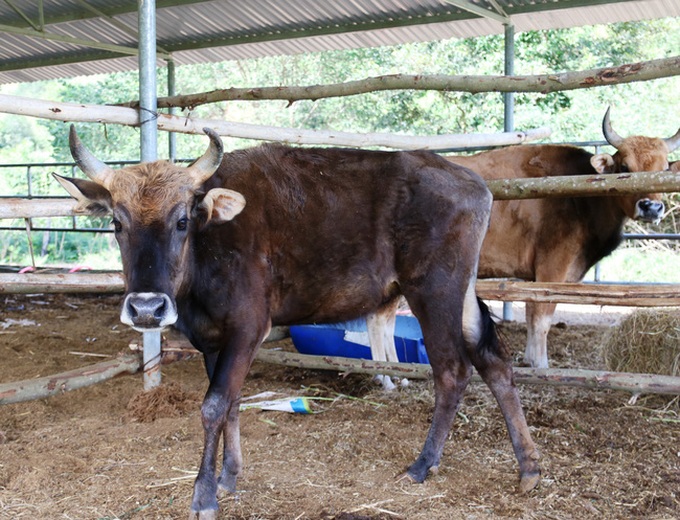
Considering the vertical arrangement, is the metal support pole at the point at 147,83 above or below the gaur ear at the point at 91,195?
above

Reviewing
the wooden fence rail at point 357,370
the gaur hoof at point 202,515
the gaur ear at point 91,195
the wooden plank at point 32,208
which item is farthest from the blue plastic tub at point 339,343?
the gaur hoof at point 202,515

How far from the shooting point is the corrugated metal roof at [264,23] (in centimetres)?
909

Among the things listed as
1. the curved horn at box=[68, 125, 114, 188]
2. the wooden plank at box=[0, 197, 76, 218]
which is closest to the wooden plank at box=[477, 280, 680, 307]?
the curved horn at box=[68, 125, 114, 188]

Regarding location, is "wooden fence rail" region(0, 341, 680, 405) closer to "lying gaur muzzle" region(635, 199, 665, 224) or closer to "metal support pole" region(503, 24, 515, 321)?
"lying gaur muzzle" region(635, 199, 665, 224)

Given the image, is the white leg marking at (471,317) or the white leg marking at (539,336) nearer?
the white leg marking at (471,317)

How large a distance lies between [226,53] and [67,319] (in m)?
5.64

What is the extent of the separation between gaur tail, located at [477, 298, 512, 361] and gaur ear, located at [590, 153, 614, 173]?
2609 millimetres

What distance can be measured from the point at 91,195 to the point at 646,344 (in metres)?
4.53

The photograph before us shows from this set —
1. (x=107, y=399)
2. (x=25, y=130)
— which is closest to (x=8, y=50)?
(x=107, y=399)

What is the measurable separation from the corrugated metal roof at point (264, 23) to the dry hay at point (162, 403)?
19.7 feet

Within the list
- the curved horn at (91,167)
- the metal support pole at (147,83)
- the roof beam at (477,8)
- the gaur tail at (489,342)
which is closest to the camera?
the curved horn at (91,167)

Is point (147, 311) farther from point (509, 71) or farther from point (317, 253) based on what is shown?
point (509, 71)

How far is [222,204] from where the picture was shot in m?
3.87

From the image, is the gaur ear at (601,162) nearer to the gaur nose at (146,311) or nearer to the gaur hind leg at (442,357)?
the gaur hind leg at (442,357)
